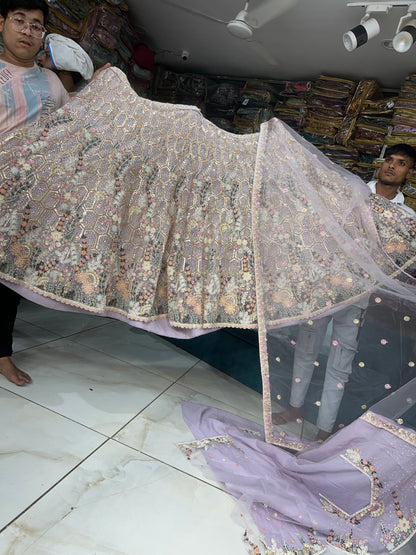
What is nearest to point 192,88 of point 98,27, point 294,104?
point 294,104

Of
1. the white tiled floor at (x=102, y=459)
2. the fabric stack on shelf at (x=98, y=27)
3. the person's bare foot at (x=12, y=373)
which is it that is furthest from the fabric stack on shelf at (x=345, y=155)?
the person's bare foot at (x=12, y=373)

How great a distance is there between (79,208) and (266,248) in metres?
0.67

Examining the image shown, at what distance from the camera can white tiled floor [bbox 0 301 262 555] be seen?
90cm

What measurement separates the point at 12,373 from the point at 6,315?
213mm

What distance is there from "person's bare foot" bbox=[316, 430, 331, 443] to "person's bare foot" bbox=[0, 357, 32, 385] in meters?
1.05

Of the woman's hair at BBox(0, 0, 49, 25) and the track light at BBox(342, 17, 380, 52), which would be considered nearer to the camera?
the woman's hair at BBox(0, 0, 49, 25)

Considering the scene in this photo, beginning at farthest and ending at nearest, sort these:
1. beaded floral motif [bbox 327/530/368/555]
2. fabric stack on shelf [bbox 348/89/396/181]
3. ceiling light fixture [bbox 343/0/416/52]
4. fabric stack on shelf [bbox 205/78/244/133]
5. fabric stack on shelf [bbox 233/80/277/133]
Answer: fabric stack on shelf [bbox 205/78/244/133] → fabric stack on shelf [bbox 233/80/277/133] → fabric stack on shelf [bbox 348/89/396/181] → ceiling light fixture [bbox 343/0/416/52] → beaded floral motif [bbox 327/530/368/555]

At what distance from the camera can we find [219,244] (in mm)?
1469

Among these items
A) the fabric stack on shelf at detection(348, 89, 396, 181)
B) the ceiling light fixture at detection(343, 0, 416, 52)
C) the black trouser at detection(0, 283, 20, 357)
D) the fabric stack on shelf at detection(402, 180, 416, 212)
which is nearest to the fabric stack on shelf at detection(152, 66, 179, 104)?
the fabric stack on shelf at detection(348, 89, 396, 181)

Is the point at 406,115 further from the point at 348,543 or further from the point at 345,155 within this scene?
the point at 348,543

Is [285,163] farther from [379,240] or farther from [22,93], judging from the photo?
[22,93]

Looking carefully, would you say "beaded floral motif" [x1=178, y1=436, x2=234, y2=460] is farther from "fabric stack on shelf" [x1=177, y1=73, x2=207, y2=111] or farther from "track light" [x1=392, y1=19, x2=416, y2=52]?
"fabric stack on shelf" [x1=177, y1=73, x2=207, y2=111]

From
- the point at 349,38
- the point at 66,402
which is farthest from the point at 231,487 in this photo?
the point at 349,38

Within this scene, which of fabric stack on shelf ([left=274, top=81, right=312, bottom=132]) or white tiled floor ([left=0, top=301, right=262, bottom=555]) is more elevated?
fabric stack on shelf ([left=274, top=81, right=312, bottom=132])
